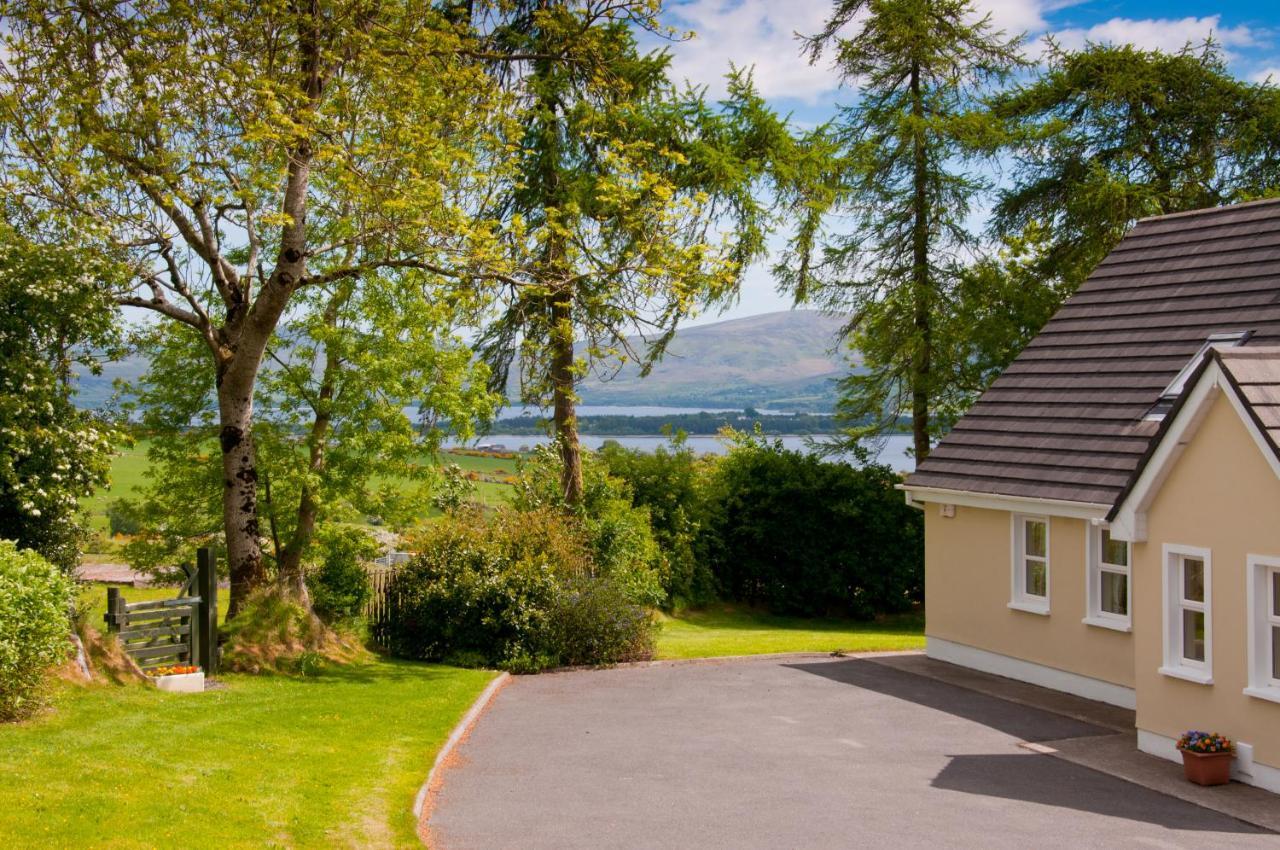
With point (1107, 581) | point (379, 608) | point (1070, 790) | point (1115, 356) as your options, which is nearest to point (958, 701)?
point (1107, 581)

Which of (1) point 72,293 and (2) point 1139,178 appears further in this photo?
(2) point 1139,178

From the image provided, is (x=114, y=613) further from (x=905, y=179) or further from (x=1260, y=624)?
(x=905, y=179)

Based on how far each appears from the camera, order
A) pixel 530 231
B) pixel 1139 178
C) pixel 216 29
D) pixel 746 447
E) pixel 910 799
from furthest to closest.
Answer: pixel 1139 178, pixel 746 447, pixel 530 231, pixel 216 29, pixel 910 799

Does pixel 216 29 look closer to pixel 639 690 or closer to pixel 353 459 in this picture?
pixel 353 459

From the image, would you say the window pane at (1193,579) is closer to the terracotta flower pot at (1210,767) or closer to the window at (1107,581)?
the terracotta flower pot at (1210,767)

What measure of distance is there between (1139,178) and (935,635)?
2073 centimetres

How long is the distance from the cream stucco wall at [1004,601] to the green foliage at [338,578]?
10880 mm

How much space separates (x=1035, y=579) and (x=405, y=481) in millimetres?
15908

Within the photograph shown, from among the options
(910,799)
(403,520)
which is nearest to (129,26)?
(403,520)

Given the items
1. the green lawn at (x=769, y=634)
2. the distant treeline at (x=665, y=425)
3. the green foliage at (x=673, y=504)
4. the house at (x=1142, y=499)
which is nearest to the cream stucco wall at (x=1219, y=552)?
the house at (x=1142, y=499)

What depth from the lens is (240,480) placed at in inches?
786

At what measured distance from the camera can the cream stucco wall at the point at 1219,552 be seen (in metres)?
12.4

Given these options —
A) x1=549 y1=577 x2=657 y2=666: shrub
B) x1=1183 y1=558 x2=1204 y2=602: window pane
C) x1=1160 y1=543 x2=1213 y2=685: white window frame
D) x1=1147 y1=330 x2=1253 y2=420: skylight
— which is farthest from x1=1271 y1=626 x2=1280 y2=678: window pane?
x1=549 y1=577 x2=657 y2=666: shrub

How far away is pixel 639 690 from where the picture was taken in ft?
60.0
